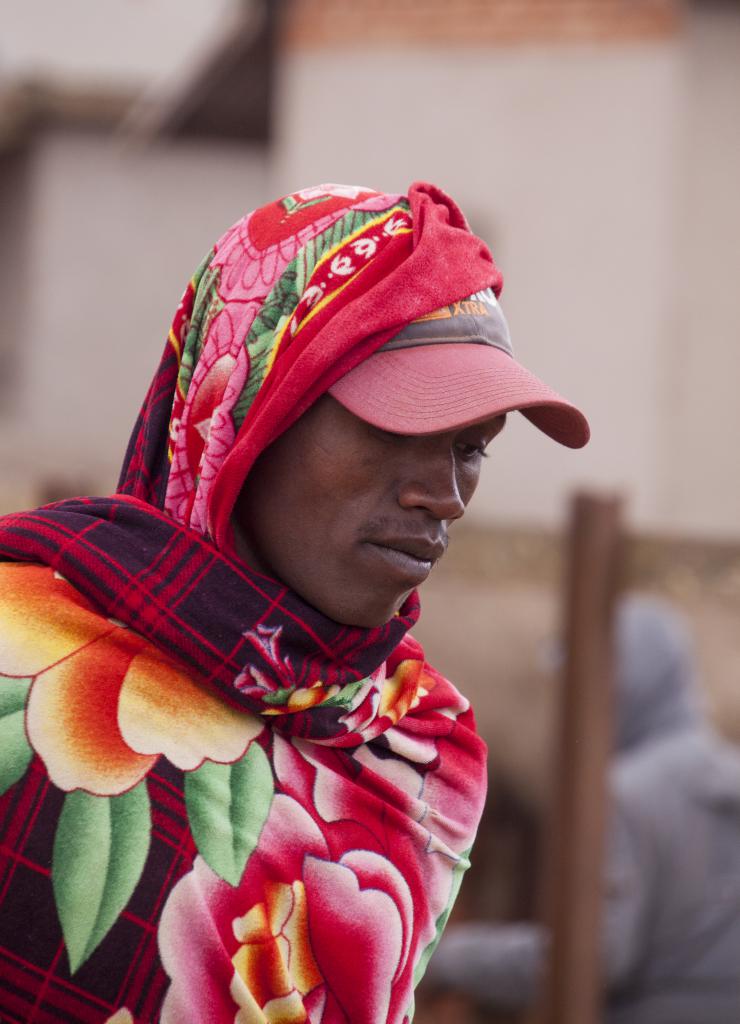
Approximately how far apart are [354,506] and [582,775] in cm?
288

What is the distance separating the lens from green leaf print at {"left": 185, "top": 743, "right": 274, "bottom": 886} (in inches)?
67.4

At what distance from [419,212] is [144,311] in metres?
12.8

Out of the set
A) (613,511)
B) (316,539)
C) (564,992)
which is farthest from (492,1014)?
(316,539)

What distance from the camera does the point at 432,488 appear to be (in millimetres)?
1785

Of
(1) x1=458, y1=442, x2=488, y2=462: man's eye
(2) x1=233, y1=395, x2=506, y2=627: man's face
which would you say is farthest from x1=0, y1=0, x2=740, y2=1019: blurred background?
(2) x1=233, y1=395, x2=506, y2=627: man's face

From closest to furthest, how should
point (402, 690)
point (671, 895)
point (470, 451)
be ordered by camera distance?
point (470, 451) < point (402, 690) < point (671, 895)

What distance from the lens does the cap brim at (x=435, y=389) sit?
1717 mm

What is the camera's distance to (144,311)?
14.3 m

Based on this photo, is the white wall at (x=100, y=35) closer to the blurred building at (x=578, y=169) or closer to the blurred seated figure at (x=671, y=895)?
the blurred building at (x=578, y=169)

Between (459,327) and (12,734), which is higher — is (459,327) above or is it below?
above

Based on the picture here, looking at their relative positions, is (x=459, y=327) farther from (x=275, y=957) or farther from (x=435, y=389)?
(x=275, y=957)

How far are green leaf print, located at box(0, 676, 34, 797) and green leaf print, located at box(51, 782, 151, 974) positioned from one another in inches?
2.7

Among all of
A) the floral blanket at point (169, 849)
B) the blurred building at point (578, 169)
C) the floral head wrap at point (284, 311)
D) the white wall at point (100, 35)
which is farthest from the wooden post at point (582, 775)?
the white wall at point (100, 35)

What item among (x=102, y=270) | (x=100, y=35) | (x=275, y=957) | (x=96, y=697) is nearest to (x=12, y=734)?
(x=96, y=697)
